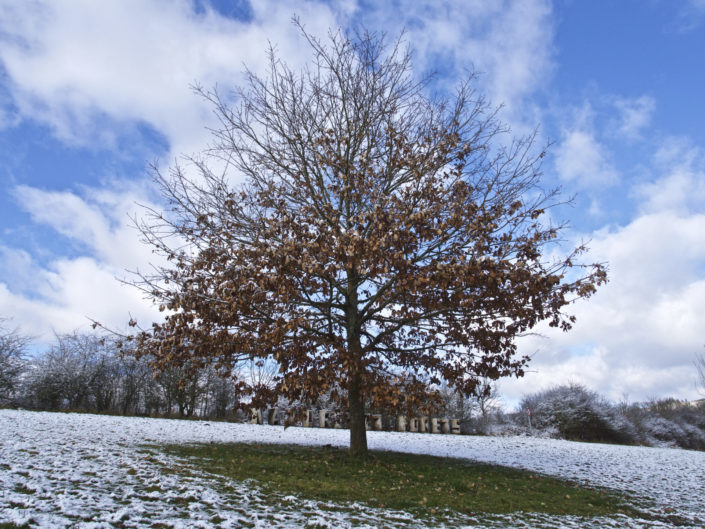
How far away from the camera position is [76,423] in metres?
A: 13.9

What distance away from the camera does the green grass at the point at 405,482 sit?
6727 millimetres

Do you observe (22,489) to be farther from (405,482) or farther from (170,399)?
(170,399)

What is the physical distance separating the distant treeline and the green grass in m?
14.9

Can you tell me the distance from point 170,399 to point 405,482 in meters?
24.3

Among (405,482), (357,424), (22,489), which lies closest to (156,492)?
(22,489)

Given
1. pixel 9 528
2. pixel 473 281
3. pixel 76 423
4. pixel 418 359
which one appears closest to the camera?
pixel 9 528

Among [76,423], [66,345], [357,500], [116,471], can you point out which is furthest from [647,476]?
[66,345]

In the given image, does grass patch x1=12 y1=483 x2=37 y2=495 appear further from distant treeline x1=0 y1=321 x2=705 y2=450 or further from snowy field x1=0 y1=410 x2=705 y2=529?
distant treeline x1=0 y1=321 x2=705 y2=450

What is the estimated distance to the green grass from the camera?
6.73 meters

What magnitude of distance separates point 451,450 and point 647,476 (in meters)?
5.67

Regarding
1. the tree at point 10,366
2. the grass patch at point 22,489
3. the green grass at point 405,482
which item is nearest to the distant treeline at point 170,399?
the tree at point 10,366

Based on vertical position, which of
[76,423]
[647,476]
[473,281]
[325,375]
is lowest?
[647,476]

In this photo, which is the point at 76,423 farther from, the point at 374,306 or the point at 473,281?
the point at 473,281

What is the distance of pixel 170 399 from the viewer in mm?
28047
